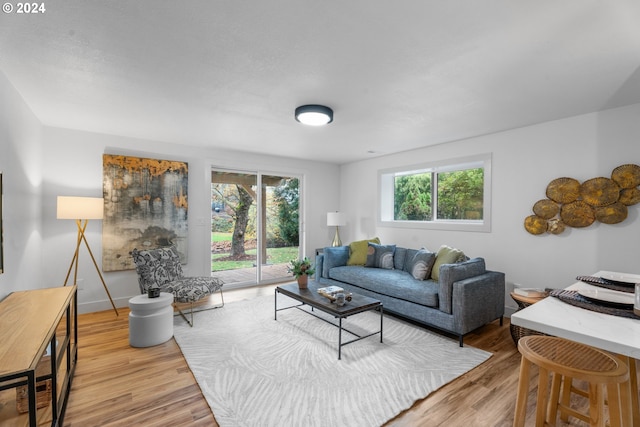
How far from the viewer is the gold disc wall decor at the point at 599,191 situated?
287 cm

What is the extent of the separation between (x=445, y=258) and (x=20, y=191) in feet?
14.6

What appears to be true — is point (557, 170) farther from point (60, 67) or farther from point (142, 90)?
point (60, 67)

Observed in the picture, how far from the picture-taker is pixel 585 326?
1.17 m

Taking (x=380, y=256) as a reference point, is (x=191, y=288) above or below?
below

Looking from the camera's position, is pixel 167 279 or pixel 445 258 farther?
pixel 167 279

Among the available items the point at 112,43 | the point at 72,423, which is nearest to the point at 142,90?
the point at 112,43

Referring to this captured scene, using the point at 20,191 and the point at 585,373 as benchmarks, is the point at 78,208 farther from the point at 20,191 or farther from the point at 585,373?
the point at 585,373

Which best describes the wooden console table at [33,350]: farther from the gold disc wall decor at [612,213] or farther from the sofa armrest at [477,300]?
the gold disc wall decor at [612,213]

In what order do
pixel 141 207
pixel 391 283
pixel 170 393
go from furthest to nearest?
pixel 141 207 → pixel 391 283 → pixel 170 393

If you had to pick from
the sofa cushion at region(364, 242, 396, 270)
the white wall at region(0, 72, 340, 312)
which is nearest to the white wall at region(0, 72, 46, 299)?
the white wall at region(0, 72, 340, 312)

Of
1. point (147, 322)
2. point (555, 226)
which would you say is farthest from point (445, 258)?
point (147, 322)

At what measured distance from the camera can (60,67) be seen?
2.09m

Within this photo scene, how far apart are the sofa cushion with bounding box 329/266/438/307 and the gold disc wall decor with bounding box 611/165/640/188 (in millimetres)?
2028

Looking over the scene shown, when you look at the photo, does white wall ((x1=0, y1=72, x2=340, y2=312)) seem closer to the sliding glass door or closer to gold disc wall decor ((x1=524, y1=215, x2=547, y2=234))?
the sliding glass door
